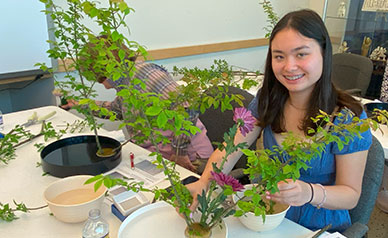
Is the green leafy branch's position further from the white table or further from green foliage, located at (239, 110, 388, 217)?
green foliage, located at (239, 110, 388, 217)

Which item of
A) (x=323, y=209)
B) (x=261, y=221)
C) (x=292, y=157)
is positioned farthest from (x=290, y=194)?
(x=323, y=209)

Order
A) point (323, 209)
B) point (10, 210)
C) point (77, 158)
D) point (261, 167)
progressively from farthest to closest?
1. point (77, 158)
2. point (323, 209)
3. point (10, 210)
4. point (261, 167)

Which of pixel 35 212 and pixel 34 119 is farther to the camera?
pixel 34 119

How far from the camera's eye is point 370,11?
12.2 feet

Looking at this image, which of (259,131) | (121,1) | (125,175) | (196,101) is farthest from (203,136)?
(121,1)

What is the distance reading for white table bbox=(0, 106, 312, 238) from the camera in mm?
908

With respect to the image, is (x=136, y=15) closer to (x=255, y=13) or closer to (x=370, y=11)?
(x=255, y=13)

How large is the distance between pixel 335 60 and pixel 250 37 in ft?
3.51

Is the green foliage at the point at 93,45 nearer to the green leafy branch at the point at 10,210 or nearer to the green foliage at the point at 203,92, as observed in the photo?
the green foliage at the point at 203,92

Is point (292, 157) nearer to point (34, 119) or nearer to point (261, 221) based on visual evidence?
point (261, 221)

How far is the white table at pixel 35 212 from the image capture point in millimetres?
908

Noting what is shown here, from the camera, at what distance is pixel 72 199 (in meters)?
0.99

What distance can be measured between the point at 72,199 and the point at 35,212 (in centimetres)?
13

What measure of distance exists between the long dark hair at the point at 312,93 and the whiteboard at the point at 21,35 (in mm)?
1574
